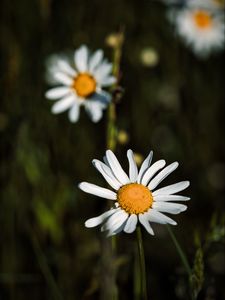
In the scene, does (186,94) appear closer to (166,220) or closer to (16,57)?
(16,57)

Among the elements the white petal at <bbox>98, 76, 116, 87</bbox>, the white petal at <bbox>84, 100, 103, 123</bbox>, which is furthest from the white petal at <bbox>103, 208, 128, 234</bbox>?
the white petal at <bbox>98, 76, 116, 87</bbox>

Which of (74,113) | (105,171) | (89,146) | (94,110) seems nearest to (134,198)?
(105,171)

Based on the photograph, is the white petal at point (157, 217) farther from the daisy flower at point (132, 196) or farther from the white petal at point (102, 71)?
the white petal at point (102, 71)

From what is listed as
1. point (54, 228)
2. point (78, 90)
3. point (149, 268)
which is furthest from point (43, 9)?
point (149, 268)

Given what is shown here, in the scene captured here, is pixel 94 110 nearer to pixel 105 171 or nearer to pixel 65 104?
pixel 65 104

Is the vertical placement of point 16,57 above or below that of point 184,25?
below

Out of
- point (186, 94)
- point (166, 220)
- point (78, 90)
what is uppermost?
point (186, 94)
